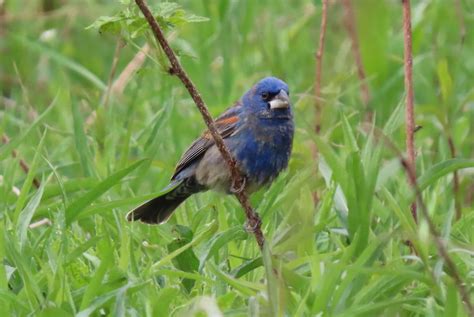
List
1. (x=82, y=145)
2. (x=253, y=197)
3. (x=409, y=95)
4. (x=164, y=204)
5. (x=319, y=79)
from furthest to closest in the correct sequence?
(x=319, y=79) < (x=82, y=145) < (x=164, y=204) < (x=253, y=197) < (x=409, y=95)

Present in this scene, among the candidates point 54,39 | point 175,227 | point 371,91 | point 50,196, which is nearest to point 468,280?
point 175,227

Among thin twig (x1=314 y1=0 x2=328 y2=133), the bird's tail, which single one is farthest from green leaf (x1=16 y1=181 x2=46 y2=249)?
thin twig (x1=314 y1=0 x2=328 y2=133)

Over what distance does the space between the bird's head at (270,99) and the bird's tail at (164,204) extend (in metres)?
0.39

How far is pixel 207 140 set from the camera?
523cm

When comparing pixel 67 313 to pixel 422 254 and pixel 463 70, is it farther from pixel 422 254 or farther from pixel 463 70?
pixel 463 70

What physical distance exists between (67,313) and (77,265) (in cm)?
55

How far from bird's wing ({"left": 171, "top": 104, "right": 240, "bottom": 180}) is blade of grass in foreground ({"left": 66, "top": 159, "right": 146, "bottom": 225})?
95 centimetres

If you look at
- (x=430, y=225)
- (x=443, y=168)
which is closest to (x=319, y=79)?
(x=443, y=168)

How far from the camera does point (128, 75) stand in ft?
20.8

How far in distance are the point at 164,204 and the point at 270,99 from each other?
598 mm

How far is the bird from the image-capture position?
4.86 metres

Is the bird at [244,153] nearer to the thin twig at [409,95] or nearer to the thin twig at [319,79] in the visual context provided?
the thin twig at [319,79]

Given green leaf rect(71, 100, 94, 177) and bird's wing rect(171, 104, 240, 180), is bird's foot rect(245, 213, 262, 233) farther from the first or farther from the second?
green leaf rect(71, 100, 94, 177)

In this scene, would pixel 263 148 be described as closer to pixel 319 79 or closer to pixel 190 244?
pixel 319 79
